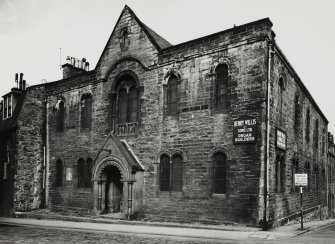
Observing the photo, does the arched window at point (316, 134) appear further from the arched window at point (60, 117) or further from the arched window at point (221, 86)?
the arched window at point (60, 117)

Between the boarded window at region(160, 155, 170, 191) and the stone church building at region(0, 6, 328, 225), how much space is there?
0.05 m

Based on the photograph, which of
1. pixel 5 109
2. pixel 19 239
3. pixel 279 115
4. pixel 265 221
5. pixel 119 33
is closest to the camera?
pixel 19 239

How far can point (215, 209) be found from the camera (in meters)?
15.2

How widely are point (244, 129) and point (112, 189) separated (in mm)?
8546

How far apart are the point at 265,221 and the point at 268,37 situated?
7445mm

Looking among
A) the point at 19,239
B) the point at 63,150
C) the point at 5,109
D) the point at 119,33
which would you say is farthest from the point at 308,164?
the point at 5,109

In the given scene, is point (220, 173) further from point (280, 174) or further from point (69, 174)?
point (69, 174)

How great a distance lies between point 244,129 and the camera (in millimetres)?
14727

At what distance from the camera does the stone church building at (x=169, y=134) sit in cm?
1482

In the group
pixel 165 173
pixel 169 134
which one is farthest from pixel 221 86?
pixel 165 173

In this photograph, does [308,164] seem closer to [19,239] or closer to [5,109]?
[19,239]

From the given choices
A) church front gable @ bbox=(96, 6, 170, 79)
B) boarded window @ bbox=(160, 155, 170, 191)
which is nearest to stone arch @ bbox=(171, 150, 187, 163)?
boarded window @ bbox=(160, 155, 170, 191)

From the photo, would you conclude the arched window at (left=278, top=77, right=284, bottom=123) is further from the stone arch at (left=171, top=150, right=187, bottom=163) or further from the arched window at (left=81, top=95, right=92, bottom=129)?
the arched window at (left=81, top=95, right=92, bottom=129)

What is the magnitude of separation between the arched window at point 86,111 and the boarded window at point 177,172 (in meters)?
7.04
